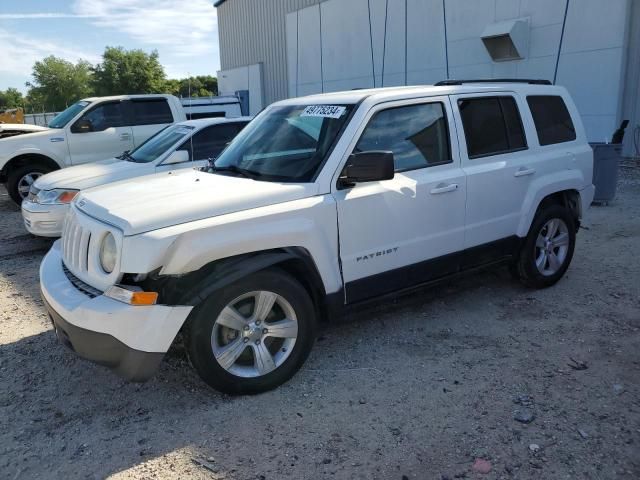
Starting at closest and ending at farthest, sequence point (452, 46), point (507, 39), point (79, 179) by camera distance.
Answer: point (79, 179) < point (507, 39) < point (452, 46)

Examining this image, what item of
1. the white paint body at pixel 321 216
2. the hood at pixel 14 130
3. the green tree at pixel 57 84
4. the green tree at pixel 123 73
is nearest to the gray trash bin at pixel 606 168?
the white paint body at pixel 321 216

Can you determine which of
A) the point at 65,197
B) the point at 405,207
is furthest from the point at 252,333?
the point at 65,197

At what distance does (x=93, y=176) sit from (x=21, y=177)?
3.44 meters

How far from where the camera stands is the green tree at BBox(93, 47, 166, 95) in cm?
5019

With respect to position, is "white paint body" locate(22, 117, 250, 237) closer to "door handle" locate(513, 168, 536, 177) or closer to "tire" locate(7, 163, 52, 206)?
"tire" locate(7, 163, 52, 206)

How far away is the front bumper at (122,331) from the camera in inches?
117

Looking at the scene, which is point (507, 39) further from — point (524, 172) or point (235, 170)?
point (235, 170)

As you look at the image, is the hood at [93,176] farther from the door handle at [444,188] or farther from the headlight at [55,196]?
the door handle at [444,188]

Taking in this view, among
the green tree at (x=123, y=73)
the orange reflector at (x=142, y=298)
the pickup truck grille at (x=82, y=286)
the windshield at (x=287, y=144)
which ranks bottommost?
the pickup truck grille at (x=82, y=286)

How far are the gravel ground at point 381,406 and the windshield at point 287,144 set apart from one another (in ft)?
4.55

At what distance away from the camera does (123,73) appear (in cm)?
5016

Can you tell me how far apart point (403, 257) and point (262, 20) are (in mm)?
24383

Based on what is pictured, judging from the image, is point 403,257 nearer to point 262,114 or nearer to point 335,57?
point 262,114

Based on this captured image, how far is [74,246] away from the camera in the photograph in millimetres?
3523
